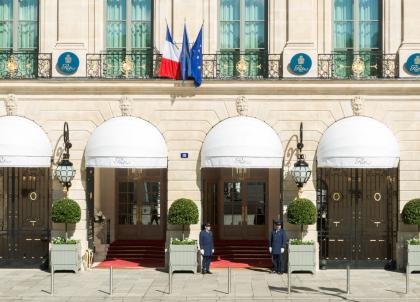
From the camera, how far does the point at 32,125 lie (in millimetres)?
23828

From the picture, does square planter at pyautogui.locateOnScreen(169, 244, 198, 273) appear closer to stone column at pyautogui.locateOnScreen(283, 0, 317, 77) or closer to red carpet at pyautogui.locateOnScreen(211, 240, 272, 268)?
red carpet at pyautogui.locateOnScreen(211, 240, 272, 268)

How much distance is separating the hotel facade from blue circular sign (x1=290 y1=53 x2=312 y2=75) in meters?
0.05

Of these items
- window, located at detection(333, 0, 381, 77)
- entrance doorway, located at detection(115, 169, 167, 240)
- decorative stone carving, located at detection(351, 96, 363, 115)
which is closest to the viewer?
decorative stone carving, located at detection(351, 96, 363, 115)

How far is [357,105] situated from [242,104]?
3.88m

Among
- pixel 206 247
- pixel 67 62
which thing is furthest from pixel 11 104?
pixel 206 247

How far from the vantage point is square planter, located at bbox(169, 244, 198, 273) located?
2294 cm

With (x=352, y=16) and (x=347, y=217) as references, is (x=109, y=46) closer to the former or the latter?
(x=352, y=16)

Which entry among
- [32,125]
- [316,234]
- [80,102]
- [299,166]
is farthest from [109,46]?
[316,234]

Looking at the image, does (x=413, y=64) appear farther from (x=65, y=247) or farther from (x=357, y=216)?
(x=65, y=247)

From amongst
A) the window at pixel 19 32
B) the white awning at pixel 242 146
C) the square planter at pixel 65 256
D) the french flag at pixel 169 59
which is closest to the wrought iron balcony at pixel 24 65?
the window at pixel 19 32

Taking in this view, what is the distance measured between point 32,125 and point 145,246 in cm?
700

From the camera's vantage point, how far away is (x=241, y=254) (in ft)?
87.5

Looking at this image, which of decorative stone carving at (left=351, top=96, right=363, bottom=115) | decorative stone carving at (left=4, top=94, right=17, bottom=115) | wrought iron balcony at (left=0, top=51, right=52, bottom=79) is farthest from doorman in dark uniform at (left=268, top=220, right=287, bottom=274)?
decorative stone carving at (left=4, top=94, right=17, bottom=115)

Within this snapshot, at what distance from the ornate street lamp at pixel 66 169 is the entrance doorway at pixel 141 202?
6794 mm
